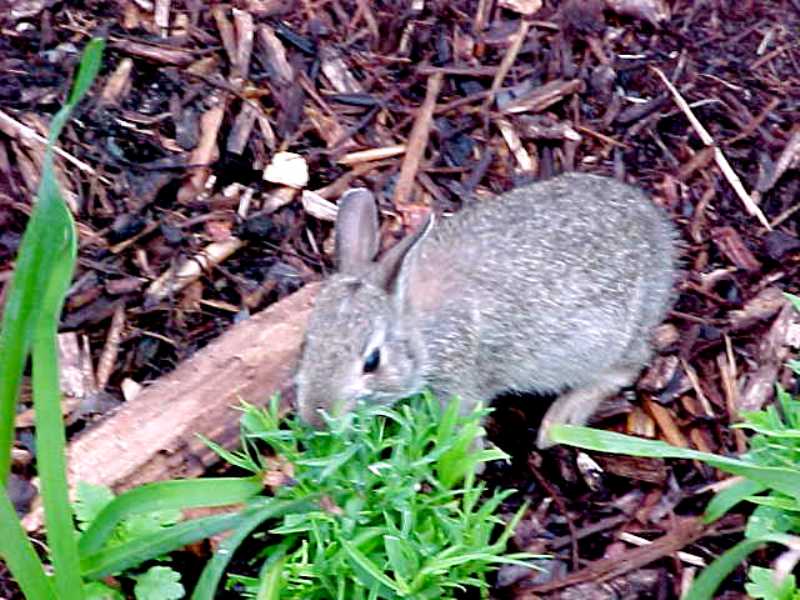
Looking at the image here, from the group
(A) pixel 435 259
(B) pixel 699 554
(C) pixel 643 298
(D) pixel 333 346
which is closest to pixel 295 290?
(A) pixel 435 259

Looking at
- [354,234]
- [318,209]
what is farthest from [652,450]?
[318,209]

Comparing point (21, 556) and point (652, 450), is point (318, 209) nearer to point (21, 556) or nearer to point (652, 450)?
point (652, 450)

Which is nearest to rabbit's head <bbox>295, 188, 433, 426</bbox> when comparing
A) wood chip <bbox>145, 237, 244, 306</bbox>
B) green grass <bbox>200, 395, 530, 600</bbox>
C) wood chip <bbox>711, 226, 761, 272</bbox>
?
green grass <bbox>200, 395, 530, 600</bbox>

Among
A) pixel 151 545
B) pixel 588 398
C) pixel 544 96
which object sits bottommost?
pixel 588 398

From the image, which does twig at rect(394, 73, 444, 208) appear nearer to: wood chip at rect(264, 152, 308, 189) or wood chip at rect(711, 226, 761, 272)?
wood chip at rect(264, 152, 308, 189)

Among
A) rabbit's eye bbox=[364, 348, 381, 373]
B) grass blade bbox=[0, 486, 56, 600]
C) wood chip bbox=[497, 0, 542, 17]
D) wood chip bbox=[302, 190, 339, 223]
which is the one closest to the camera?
grass blade bbox=[0, 486, 56, 600]

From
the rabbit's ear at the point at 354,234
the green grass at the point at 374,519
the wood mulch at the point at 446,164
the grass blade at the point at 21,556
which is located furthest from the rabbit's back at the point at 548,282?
the grass blade at the point at 21,556
